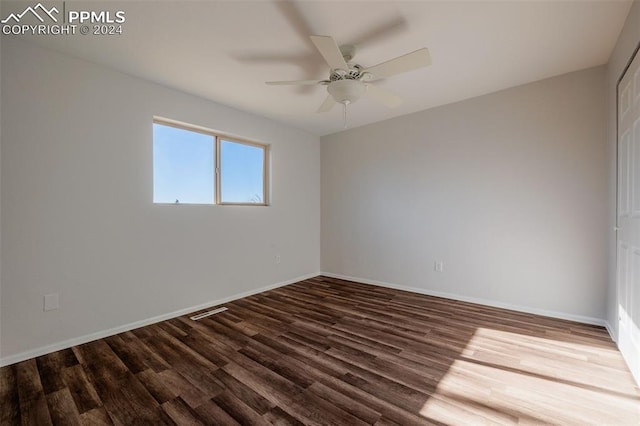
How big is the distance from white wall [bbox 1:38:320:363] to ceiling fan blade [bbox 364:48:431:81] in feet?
7.15

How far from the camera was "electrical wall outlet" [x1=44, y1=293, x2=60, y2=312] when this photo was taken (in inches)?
85.3

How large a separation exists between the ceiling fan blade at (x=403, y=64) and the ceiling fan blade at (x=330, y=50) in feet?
0.85

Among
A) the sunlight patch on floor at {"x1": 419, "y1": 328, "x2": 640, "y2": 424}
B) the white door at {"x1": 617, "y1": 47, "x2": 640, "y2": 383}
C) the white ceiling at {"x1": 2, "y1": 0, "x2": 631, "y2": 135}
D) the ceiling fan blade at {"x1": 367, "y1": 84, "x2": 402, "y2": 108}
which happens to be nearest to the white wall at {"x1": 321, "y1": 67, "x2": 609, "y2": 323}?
the white ceiling at {"x1": 2, "y1": 0, "x2": 631, "y2": 135}

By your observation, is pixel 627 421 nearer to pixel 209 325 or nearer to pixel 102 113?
pixel 209 325

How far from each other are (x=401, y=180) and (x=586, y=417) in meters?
2.95

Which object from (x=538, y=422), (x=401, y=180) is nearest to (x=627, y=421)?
(x=538, y=422)

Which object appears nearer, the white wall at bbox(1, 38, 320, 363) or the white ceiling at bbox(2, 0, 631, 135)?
the white ceiling at bbox(2, 0, 631, 135)

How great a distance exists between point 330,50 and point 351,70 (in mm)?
479

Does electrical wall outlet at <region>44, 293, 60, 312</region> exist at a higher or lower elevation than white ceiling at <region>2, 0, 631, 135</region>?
lower

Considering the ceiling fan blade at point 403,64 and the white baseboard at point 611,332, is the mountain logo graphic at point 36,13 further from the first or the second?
the white baseboard at point 611,332

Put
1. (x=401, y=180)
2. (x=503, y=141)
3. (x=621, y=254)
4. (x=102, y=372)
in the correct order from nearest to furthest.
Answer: (x=102, y=372) → (x=621, y=254) → (x=503, y=141) → (x=401, y=180)

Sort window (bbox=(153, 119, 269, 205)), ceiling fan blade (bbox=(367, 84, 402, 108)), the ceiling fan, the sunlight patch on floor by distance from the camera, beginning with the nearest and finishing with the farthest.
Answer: the sunlight patch on floor < the ceiling fan < ceiling fan blade (bbox=(367, 84, 402, 108)) < window (bbox=(153, 119, 269, 205))

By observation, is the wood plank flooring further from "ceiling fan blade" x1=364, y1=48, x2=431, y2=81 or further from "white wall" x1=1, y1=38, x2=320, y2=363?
"ceiling fan blade" x1=364, y1=48, x2=431, y2=81

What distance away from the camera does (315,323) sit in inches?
107
